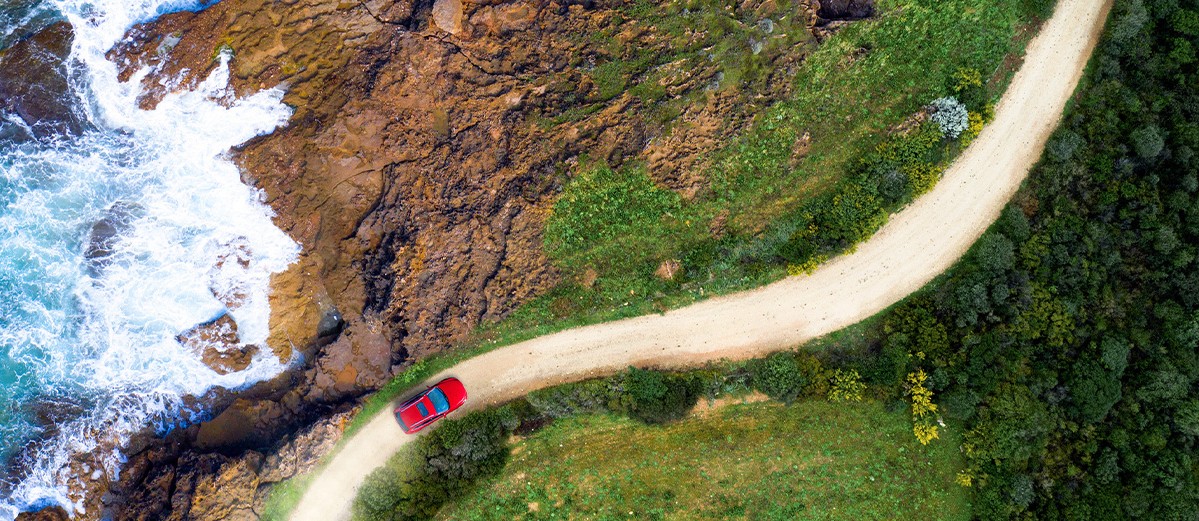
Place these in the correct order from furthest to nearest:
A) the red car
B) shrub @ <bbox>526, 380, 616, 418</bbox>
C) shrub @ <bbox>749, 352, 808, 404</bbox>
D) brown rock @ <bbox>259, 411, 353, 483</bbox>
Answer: brown rock @ <bbox>259, 411, 353, 483</bbox>, shrub @ <bbox>526, 380, 616, 418</bbox>, the red car, shrub @ <bbox>749, 352, 808, 404</bbox>

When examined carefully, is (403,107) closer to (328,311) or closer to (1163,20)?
(328,311)

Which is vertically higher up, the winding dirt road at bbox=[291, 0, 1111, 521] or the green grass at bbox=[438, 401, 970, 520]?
the winding dirt road at bbox=[291, 0, 1111, 521]

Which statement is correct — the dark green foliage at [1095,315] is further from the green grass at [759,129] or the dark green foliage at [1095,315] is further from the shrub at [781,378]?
the green grass at [759,129]

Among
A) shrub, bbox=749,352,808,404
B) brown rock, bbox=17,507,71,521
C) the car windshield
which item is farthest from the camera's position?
brown rock, bbox=17,507,71,521

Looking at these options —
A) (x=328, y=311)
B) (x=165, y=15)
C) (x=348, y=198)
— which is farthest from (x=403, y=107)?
(x=165, y=15)

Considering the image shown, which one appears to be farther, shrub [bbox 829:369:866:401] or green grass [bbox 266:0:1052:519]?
green grass [bbox 266:0:1052:519]

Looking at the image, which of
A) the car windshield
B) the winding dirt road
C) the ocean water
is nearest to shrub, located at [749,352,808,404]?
the winding dirt road

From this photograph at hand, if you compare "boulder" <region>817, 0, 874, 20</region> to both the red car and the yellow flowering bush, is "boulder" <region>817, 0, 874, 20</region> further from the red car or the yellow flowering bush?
the red car

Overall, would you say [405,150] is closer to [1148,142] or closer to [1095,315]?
[1095,315]

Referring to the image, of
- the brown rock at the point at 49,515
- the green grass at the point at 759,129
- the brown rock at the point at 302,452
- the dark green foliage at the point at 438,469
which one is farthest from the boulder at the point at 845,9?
the brown rock at the point at 49,515
